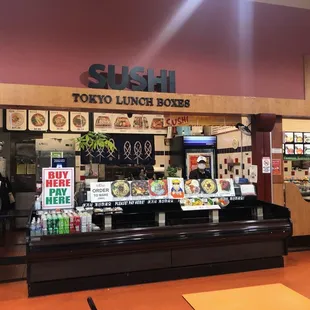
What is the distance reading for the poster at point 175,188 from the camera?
5075mm

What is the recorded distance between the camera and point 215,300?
2225 mm

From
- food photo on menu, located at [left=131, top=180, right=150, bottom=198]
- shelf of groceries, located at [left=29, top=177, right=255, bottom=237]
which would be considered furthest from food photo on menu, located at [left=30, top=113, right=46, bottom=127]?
food photo on menu, located at [left=131, top=180, right=150, bottom=198]

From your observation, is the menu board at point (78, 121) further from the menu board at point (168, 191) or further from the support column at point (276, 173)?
the support column at point (276, 173)

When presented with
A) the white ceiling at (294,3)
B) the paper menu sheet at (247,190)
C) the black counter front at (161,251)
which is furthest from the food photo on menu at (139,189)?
the white ceiling at (294,3)

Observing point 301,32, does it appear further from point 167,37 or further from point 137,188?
point 137,188

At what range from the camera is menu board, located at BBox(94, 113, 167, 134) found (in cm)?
786

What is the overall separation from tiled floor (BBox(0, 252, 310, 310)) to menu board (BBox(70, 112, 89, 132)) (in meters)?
4.04

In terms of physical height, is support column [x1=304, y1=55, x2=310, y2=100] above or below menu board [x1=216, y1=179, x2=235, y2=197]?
above

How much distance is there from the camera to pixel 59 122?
786 centimetres

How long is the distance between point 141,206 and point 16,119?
14.3 ft

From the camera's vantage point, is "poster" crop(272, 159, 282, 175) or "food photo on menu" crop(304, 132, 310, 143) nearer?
"poster" crop(272, 159, 282, 175)

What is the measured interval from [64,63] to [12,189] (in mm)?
4252

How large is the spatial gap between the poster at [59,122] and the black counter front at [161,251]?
3.56 metres

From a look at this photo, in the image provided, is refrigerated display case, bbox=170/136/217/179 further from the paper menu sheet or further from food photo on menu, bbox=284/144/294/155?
the paper menu sheet
